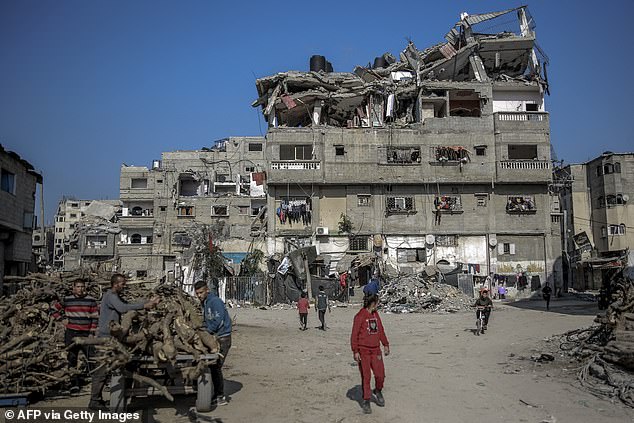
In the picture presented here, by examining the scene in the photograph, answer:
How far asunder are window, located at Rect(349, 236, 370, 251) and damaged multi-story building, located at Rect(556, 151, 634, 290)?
74.9 feet

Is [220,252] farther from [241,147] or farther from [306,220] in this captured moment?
[241,147]

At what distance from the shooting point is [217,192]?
218ft

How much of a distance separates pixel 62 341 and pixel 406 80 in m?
36.2

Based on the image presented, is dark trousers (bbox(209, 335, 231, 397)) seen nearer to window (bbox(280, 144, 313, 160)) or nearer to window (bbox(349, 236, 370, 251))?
window (bbox(349, 236, 370, 251))

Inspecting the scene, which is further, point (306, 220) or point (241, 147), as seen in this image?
point (241, 147)

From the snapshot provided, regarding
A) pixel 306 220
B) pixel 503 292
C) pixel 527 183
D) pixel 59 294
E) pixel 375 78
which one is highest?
pixel 375 78

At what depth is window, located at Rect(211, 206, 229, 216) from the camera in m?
59.8

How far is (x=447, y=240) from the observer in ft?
120

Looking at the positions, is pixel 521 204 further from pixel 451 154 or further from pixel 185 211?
pixel 185 211

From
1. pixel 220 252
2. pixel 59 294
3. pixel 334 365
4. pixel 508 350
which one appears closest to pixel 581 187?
pixel 220 252

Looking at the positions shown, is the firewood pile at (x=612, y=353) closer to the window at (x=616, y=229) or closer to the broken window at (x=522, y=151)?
the broken window at (x=522, y=151)

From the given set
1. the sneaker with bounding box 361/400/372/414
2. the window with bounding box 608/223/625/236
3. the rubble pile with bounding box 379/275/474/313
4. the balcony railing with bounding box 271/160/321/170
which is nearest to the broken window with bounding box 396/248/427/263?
the rubble pile with bounding box 379/275/474/313

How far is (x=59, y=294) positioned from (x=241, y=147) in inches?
2499

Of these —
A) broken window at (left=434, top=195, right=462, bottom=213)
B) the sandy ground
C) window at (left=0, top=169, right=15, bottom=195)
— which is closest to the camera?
the sandy ground
